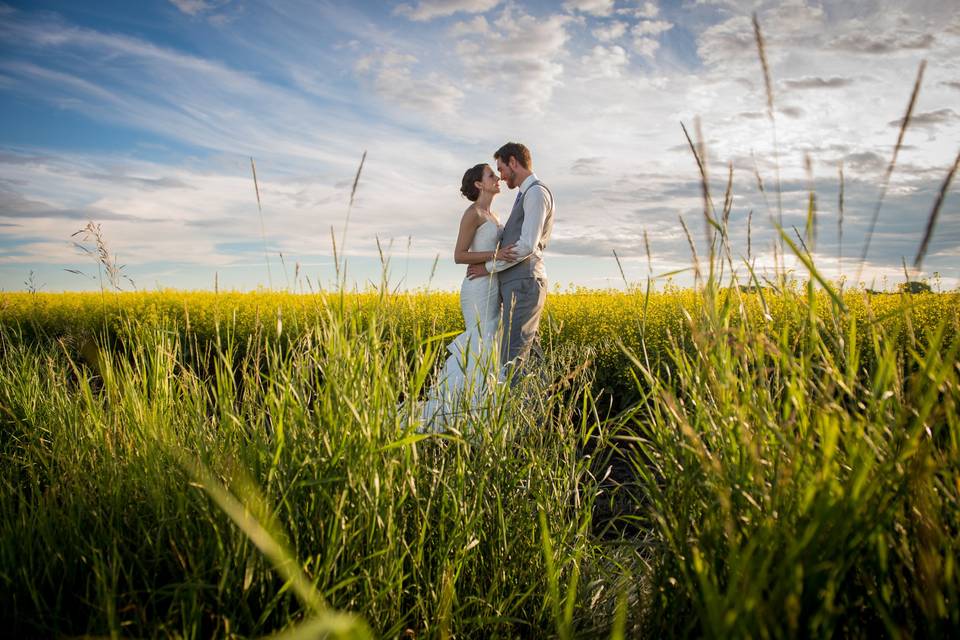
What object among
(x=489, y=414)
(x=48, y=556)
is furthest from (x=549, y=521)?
(x=48, y=556)

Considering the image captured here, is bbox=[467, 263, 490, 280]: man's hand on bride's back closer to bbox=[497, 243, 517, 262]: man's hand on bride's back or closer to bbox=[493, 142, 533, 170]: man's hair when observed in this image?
bbox=[497, 243, 517, 262]: man's hand on bride's back

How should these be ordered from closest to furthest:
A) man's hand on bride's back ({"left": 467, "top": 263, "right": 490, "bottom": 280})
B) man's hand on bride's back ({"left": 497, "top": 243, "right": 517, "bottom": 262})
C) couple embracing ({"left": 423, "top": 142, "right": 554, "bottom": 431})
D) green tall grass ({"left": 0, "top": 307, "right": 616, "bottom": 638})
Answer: green tall grass ({"left": 0, "top": 307, "right": 616, "bottom": 638}), man's hand on bride's back ({"left": 497, "top": 243, "right": 517, "bottom": 262}), couple embracing ({"left": 423, "top": 142, "right": 554, "bottom": 431}), man's hand on bride's back ({"left": 467, "top": 263, "right": 490, "bottom": 280})

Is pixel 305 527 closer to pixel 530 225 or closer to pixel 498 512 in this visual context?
pixel 498 512

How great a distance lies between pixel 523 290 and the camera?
20.3 feet

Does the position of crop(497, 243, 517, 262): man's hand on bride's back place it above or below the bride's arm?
below

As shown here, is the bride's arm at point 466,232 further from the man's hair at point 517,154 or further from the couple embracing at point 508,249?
the man's hair at point 517,154

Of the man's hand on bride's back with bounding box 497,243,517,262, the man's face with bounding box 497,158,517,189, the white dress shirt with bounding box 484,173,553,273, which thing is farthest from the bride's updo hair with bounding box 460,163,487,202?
the man's hand on bride's back with bounding box 497,243,517,262

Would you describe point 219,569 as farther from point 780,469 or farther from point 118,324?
point 118,324

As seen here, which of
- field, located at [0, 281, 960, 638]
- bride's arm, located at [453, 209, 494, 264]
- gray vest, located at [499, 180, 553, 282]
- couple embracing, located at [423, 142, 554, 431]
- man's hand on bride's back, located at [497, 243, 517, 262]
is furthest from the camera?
bride's arm, located at [453, 209, 494, 264]

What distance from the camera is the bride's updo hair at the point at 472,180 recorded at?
22.5 feet

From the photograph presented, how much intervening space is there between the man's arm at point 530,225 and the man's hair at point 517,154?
41 centimetres

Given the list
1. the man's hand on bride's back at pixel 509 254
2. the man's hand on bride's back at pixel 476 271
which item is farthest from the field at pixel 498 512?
the man's hand on bride's back at pixel 476 271

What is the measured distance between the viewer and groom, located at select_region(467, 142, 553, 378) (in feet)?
19.9

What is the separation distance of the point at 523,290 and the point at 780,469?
15.8ft
